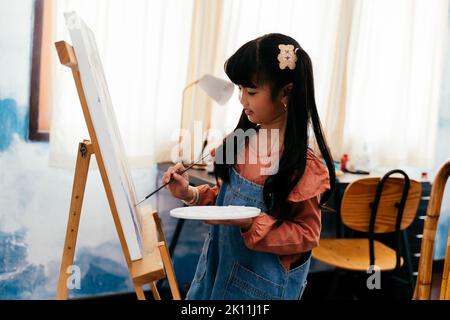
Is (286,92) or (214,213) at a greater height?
(286,92)

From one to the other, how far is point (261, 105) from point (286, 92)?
0.06m

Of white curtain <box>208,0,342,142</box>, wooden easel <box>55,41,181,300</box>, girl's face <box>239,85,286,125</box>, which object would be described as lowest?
wooden easel <box>55,41,181,300</box>

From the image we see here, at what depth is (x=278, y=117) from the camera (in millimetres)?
1130

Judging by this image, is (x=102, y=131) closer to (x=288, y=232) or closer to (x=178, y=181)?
(x=178, y=181)

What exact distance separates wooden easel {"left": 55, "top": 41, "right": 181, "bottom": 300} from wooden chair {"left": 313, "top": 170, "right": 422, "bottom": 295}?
102 cm

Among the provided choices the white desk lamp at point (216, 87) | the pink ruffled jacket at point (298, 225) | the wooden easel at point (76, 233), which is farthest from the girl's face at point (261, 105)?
the white desk lamp at point (216, 87)

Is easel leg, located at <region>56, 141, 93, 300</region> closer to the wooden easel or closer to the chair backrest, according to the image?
the wooden easel

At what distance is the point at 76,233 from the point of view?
42.7 inches

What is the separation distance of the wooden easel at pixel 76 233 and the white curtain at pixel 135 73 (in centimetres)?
99

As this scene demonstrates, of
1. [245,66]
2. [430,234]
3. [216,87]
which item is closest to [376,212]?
[216,87]

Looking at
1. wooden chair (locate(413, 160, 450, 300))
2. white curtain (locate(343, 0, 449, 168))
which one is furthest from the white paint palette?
white curtain (locate(343, 0, 449, 168))

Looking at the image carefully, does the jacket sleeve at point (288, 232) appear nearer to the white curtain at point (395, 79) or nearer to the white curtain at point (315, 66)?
the white curtain at point (315, 66)

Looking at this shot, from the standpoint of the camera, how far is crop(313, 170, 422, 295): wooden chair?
198 cm

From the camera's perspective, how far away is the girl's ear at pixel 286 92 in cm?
109
